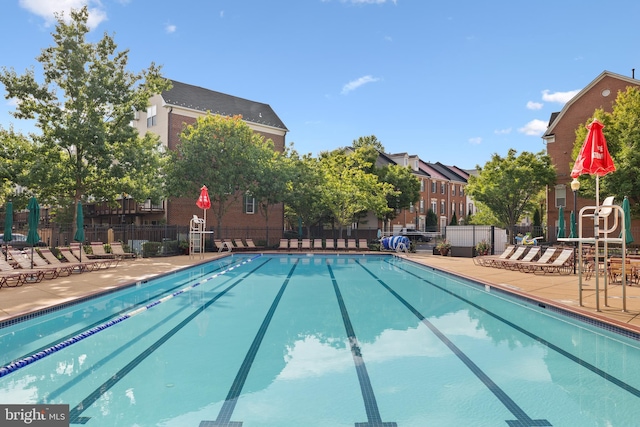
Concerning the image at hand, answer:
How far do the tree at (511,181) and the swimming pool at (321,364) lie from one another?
23674 mm

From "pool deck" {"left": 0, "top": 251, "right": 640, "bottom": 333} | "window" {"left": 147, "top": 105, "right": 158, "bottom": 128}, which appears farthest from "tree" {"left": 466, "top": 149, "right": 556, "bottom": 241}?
"window" {"left": 147, "top": 105, "right": 158, "bottom": 128}

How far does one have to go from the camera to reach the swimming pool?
4617 millimetres

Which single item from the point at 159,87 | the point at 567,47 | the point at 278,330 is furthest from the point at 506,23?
the point at 159,87

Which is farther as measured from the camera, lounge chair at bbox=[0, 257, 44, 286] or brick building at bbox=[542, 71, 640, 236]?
brick building at bbox=[542, 71, 640, 236]

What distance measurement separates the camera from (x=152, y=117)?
34094 mm

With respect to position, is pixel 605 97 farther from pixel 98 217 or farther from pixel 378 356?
pixel 98 217

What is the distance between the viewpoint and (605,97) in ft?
101

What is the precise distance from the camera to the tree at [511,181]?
3170 cm

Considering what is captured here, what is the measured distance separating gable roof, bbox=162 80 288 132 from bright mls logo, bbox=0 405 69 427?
31.0 metres

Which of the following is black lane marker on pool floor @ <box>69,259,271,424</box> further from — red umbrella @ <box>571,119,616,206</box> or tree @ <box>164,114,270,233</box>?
tree @ <box>164,114,270,233</box>

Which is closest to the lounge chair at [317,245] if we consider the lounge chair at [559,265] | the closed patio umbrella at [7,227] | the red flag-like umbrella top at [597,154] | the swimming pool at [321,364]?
the lounge chair at [559,265]

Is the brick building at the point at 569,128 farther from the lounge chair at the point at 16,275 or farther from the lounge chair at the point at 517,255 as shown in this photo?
the lounge chair at the point at 16,275

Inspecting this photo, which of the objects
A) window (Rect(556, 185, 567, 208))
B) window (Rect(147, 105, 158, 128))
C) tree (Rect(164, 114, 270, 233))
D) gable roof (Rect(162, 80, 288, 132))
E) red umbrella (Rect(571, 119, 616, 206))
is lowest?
red umbrella (Rect(571, 119, 616, 206))

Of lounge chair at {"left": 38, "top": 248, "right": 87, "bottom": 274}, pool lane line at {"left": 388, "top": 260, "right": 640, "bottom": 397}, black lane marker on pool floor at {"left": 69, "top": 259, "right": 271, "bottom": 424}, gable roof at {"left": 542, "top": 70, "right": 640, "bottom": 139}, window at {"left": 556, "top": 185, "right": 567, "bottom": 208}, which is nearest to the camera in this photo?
black lane marker on pool floor at {"left": 69, "top": 259, "right": 271, "bottom": 424}
